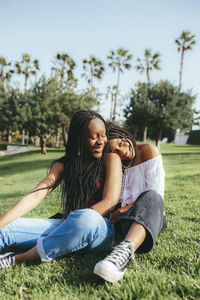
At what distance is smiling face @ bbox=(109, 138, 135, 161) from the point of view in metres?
3.11

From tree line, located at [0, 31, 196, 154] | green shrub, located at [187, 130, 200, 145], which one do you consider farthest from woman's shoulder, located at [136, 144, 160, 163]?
green shrub, located at [187, 130, 200, 145]

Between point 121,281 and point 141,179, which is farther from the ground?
point 141,179

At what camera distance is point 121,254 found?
2.07 m

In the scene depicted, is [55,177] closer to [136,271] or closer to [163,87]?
[136,271]

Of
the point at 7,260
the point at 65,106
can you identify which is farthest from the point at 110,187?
the point at 65,106

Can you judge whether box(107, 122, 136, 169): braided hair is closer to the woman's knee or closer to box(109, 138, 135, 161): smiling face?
box(109, 138, 135, 161): smiling face

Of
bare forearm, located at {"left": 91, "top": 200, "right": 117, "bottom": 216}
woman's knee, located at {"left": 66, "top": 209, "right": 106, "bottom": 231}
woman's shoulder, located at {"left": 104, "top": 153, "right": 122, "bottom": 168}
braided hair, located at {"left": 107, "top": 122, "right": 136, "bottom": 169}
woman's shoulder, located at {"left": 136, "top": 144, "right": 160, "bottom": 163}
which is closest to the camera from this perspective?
woman's knee, located at {"left": 66, "top": 209, "right": 106, "bottom": 231}

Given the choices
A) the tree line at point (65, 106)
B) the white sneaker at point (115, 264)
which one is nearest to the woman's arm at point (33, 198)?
the white sneaker at point (115, 264)

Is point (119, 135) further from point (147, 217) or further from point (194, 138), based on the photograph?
point (194, 138)

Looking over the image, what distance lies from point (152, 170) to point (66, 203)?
1033mm

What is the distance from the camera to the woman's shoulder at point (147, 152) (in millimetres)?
3075

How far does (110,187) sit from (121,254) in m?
0.74

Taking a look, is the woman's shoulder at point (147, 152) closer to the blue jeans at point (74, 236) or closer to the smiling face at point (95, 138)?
the smiling face at point (95, 138)

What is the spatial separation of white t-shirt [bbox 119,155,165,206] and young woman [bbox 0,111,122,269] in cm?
30
